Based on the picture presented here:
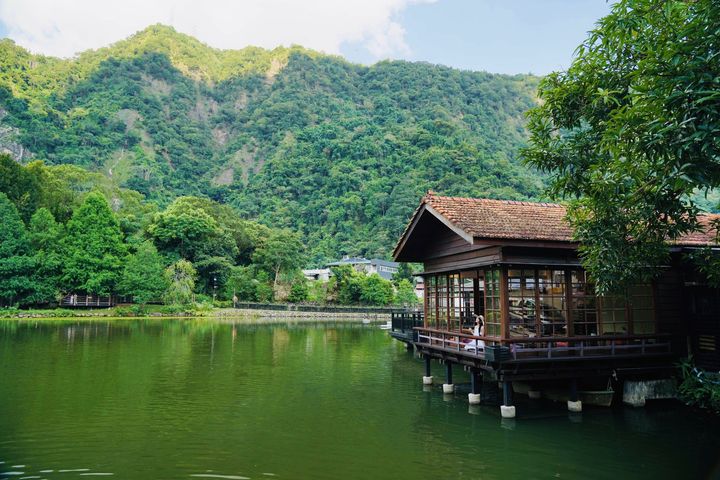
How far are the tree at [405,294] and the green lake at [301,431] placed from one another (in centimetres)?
4239

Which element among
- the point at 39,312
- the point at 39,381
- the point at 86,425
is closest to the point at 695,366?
the point at 86,425

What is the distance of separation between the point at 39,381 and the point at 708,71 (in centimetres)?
1765

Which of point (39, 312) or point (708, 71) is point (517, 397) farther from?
point (39, 312)

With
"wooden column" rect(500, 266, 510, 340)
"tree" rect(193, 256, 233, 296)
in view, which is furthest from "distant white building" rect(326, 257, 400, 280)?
"wooden column" rect(500, 266, 510, 340)

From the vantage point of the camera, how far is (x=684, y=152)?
5516 mm

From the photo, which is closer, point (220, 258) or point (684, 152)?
point (684, 152)

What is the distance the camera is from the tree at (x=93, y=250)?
48.6 m

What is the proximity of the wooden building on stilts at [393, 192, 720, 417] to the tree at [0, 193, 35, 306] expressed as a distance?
4585cm

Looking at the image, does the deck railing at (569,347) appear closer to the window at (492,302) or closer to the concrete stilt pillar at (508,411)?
the window at (492,302)

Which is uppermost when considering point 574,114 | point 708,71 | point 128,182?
point 128,182

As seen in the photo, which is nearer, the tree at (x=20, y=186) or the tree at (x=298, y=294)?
the tree at (x=20, y=186)

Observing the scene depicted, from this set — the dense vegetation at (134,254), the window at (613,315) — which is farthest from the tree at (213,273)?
the window at (613,315)

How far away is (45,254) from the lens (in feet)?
157

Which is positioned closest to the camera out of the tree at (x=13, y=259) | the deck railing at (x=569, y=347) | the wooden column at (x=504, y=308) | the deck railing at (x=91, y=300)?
the deck railing at (x=569, y=347)
